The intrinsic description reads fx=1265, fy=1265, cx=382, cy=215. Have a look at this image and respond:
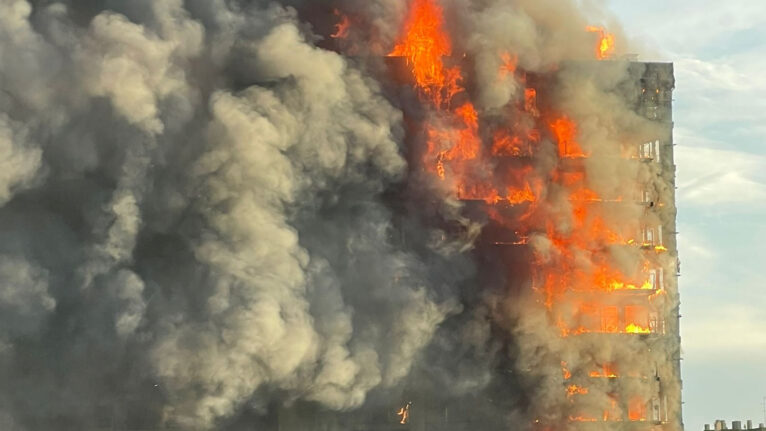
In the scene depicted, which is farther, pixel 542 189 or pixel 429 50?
pixel 429 50

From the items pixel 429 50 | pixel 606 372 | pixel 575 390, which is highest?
pixel 429 50

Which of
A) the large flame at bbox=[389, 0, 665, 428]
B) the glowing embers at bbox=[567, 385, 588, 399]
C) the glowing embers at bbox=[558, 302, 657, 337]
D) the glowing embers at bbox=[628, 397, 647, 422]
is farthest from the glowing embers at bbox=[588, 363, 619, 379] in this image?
the glowing embers at bbox=[558, 302, 657, 337]

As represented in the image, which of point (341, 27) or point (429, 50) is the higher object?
point (341, 27)

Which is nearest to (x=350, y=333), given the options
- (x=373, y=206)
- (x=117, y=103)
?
(x=373, y=206)

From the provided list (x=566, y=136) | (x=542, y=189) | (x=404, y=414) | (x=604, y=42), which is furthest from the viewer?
(x=604, y=42)

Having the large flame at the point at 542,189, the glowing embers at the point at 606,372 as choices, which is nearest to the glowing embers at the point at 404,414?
the large flame at the point at 542,189

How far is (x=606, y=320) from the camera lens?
6419cm

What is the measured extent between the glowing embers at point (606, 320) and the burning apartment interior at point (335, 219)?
11 centimetres

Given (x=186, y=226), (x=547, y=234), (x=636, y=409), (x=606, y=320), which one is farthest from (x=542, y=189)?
(x=186, y=226)

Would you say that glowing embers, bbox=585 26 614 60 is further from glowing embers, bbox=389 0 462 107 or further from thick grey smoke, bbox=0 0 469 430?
thick grey smoke, bbox=0 0 469 430

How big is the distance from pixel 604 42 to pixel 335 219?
1833cm

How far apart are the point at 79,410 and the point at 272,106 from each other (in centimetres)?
1666

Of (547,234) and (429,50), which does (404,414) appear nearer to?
(547,234)

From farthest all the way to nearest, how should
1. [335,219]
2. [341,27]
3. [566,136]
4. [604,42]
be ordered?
[604,42] < [566,136] < [341,27] < [335,219]
